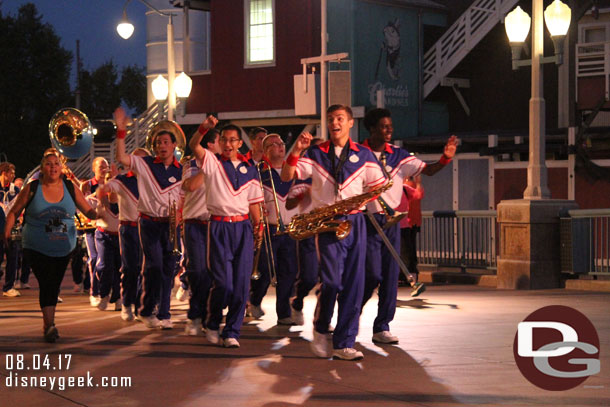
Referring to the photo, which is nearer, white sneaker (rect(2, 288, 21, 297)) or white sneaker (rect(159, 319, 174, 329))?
white sneaker (rect(159, 319, 174, 329))

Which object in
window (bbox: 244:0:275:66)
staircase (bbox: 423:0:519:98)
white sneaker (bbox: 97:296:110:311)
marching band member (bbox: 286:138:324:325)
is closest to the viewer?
marching band member (bbox: 286:138:324:325)

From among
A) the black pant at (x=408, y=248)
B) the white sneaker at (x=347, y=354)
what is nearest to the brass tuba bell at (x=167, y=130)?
the white sneaker at (x=347, y=354)

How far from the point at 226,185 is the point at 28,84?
47380 mm

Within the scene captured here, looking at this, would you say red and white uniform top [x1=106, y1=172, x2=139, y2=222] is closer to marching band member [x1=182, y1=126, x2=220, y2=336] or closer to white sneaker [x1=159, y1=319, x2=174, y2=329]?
white sneaker [x1=159, y1=319, x2=174, y2=329]

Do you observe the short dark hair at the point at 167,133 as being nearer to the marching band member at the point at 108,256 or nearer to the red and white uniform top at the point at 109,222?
the marching band member at the point at 108,256

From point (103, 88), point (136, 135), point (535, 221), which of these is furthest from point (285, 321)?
point (103, 88)

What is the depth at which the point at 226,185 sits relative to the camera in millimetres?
11664

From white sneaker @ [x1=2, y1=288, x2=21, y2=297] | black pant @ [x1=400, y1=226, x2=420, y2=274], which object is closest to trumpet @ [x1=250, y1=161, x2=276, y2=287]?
black pant @ [x1=400, y1=226, x2=420, y2=274]

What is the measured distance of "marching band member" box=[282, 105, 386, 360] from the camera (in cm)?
1050

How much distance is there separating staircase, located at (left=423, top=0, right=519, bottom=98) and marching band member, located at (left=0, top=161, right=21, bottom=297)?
1578 centimetres

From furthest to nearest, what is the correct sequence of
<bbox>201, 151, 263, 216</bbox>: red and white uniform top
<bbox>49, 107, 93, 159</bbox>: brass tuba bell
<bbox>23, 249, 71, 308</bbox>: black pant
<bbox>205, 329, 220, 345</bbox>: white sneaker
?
1. <bbox>49, 107, 93, 159</bbox>: brass tuba bell
2. <bbox>23, 249, 71, 308</bbox>: black pant
3. <bbox>205, 329, 220, 345</bbox>: white sneaker
4. <bbox>201, 151, 263, 216</bbox>: red and white uniform top

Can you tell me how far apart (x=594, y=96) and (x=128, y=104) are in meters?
61.7

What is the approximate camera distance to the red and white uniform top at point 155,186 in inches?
522

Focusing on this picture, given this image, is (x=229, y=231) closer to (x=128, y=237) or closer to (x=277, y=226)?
(x=277, y=226)
